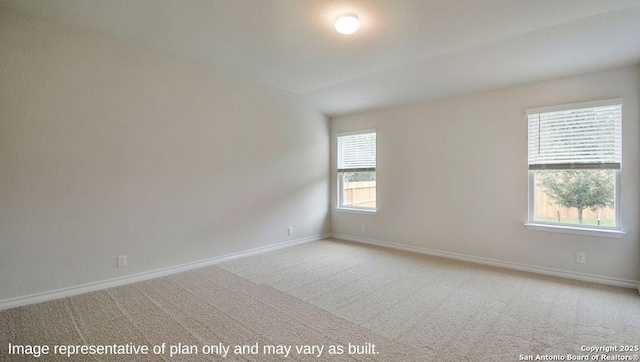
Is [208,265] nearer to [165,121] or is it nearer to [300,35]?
[165,121]

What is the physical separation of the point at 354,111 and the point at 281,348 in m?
4.33

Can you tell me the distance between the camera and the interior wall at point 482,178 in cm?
329

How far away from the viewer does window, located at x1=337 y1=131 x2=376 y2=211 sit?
5.48 metres

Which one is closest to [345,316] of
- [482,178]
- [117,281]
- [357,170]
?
[117,281]

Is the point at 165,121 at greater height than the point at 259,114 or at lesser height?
lesser

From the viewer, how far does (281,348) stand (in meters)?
2.13

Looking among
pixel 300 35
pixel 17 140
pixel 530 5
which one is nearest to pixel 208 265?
pixel 17 140

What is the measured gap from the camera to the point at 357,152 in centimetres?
565

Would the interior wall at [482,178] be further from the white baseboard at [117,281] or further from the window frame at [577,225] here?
the white baseboard at [117,281]

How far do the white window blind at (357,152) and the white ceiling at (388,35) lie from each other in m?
1.44

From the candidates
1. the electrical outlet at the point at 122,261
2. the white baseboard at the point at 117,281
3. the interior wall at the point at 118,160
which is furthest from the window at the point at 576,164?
the electrical outlet at the point at 122,261

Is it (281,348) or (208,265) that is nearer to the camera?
(281,348)

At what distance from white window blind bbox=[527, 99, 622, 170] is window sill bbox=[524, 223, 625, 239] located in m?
0.72

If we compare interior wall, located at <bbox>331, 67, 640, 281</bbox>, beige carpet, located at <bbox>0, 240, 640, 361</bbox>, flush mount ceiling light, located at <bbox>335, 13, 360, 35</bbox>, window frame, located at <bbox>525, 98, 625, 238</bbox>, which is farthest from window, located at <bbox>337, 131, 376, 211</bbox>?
flush mount ceiling light, located at <bbox>335, 13, 360, 35</bbox>
